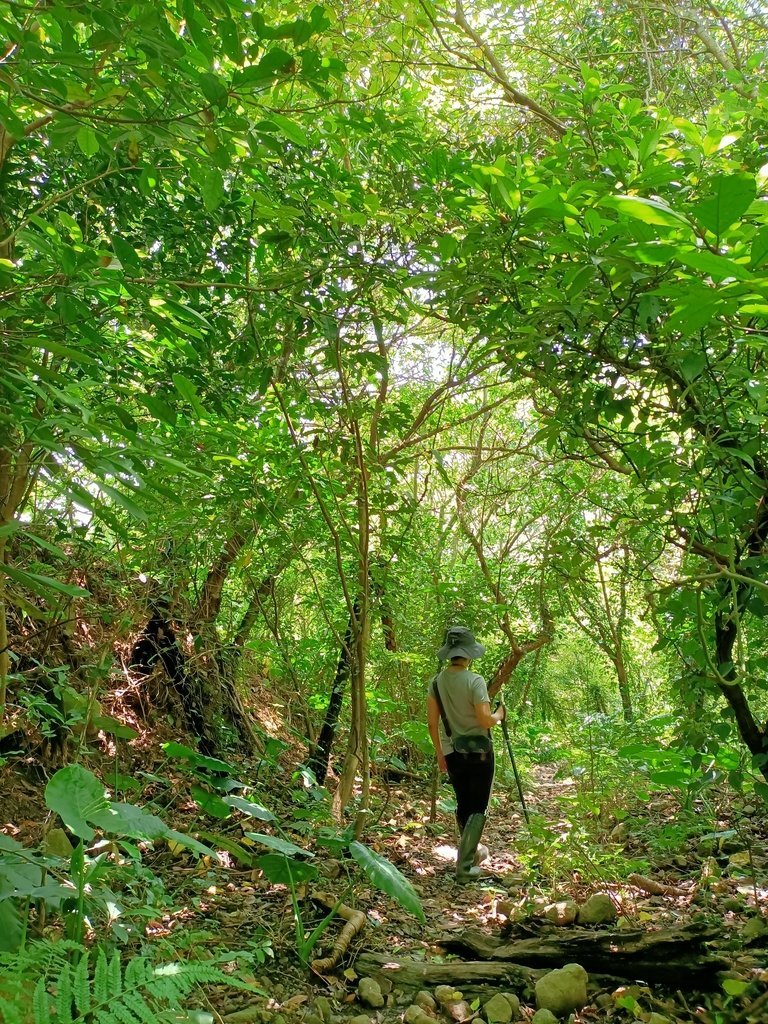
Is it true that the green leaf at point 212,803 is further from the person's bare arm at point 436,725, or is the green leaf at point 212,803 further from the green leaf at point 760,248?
the green leaf at point 760,248

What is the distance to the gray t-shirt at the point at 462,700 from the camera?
4641mm

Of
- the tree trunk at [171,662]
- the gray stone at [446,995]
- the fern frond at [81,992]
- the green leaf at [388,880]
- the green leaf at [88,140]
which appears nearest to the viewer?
the fern frond at [81,992]

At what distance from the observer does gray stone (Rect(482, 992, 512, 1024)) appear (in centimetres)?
247

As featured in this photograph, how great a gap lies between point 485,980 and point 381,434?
2.95 metres

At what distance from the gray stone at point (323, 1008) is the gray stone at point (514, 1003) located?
0.65m

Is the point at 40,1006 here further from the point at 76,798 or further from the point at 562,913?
the point at 562,913

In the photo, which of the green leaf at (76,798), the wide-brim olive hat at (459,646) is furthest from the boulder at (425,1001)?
the wide-brim olive hat at (459,646)

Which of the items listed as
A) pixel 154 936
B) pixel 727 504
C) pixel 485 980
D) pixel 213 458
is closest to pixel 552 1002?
pixel 485 980

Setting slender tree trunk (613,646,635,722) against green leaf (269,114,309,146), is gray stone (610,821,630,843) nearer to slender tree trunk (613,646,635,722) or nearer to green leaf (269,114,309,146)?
slender tree trunk (613,646,635,722)

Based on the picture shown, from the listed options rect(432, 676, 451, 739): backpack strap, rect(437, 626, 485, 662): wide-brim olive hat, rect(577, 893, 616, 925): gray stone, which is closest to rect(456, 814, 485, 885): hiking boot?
rect(432, 676, 451, 739): backpack strap

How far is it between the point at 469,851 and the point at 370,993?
6.13 ft

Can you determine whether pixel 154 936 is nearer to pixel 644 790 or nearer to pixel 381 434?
pixel 381 434

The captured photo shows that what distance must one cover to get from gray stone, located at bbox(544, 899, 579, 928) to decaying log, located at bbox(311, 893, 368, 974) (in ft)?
2.86

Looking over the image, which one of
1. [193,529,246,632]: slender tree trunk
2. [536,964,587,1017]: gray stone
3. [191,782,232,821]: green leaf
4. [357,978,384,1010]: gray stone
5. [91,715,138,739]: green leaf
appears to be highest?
[193,529,246,632]: slender tree trunk
